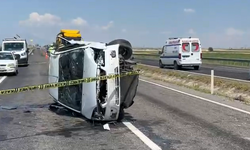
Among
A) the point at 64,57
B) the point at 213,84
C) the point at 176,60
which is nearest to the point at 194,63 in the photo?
the point at 176,60

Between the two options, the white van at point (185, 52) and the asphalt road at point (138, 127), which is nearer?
the asphalt road at point (138, 127)

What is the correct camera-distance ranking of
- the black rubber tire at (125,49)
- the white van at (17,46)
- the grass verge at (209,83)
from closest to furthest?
the black rubber tire at (125,49), the grass verge at (209,83), the white van at (17,46)

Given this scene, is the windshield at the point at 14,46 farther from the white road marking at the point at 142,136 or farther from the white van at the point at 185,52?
the white road marking at the point at 142,136

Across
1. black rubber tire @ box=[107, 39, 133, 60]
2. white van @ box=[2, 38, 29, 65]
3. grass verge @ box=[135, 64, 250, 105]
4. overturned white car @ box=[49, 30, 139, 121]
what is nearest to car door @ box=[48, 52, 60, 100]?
overturned white car @ box=[49, 30, 139, 121]

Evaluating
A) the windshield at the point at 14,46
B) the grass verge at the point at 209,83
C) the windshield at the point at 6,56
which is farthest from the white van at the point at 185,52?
the windshield at the point at 14,46

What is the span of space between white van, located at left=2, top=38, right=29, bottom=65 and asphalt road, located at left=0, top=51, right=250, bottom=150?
25545 millimetres

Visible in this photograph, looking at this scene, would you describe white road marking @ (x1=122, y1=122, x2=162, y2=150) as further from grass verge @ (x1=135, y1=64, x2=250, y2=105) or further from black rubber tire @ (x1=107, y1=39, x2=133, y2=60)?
grass verge @ (x1=135, y1=64, x2=250, y2=105)

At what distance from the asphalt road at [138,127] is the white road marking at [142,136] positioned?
9cm

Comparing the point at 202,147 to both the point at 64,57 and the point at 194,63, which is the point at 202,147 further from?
the point at 194,63

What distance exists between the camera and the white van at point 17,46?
36.4 m

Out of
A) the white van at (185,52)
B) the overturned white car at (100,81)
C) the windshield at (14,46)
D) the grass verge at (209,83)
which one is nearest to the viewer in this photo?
the overturned white car at (100,81)

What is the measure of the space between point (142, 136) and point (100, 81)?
1.59m

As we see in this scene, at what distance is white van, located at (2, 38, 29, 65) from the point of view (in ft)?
119

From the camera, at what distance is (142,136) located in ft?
24.0
